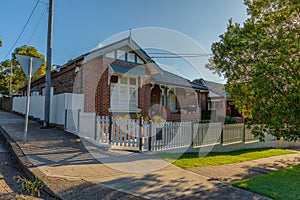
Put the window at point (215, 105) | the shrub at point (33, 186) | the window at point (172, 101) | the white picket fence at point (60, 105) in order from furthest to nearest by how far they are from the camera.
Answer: the window at point (215, 105)
the window at point (172, 101)
the white picket fence at point (60, 105)
the shrub at point (33, 186)

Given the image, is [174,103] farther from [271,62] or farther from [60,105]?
[271,62]

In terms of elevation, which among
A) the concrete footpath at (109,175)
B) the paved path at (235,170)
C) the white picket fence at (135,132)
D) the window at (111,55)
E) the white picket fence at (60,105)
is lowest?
the paved path at (235,170)

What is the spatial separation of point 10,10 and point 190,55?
44.7 ft

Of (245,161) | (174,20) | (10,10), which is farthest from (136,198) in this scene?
(10,10)

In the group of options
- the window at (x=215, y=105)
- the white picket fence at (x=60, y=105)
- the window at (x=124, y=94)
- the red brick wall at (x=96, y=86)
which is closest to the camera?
the white picket fence at (x=60, y=105)

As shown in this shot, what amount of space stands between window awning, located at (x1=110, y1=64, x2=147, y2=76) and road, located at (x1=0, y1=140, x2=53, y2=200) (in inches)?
264

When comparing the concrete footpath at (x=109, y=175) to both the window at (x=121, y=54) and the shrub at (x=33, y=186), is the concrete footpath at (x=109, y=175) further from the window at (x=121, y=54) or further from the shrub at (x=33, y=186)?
the window at (x=121, y=54)

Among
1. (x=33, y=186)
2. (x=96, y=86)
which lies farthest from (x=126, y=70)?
(x=33, y=186)

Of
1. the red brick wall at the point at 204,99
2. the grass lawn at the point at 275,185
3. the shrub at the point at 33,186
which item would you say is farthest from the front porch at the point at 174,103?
the shrub at the point at 33,186

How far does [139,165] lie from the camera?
6137 mm

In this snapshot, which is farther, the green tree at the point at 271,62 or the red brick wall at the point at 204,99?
the red brick wall at the point at 204,99

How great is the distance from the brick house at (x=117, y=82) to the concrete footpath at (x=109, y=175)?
14.9 feet

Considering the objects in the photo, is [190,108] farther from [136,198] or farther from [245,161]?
[136,198]

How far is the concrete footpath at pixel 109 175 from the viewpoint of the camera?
4.19 m
